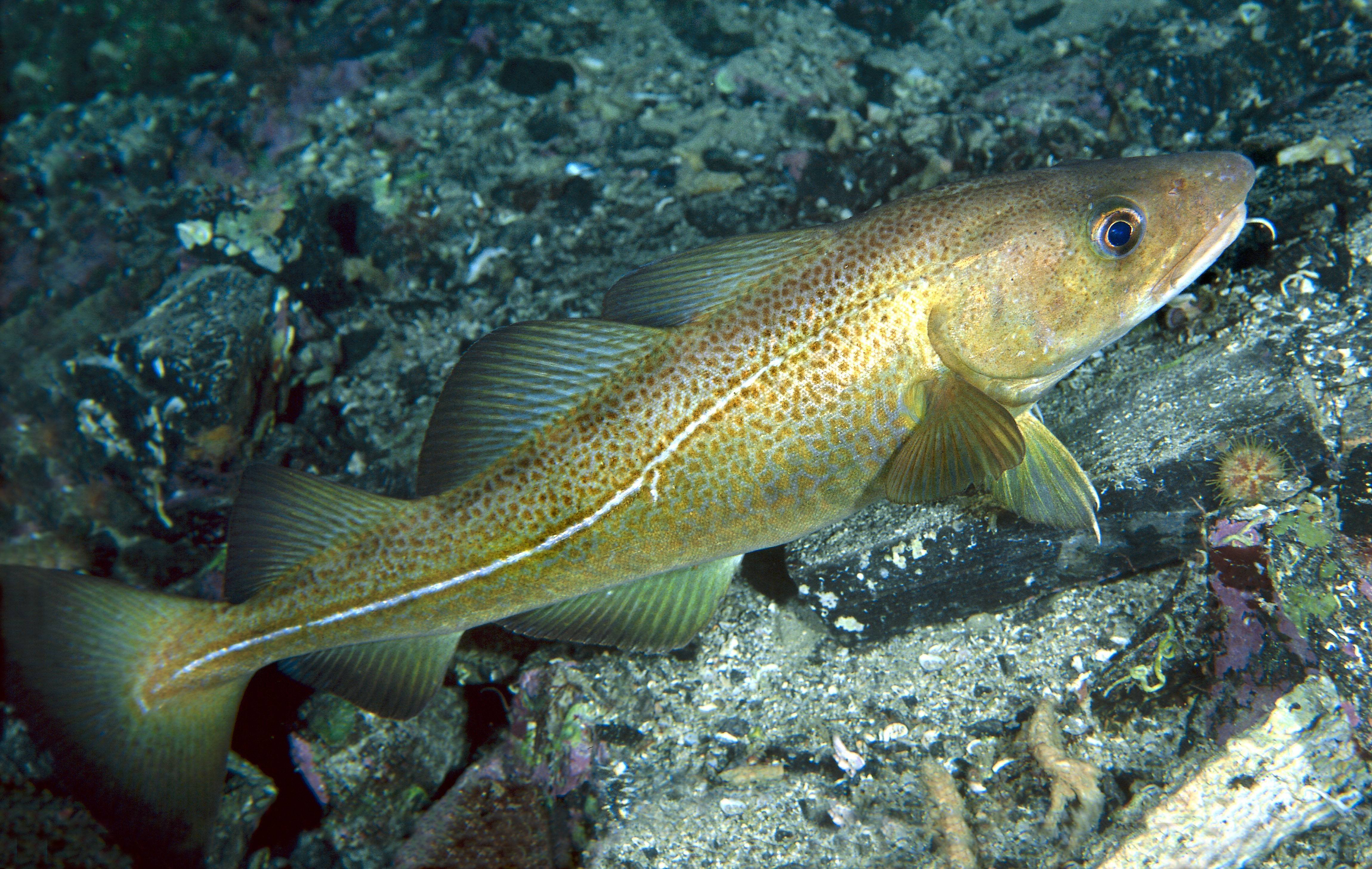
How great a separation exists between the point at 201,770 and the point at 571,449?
184 centimetres

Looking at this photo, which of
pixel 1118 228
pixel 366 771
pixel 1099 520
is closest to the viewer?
pixel 1118 228

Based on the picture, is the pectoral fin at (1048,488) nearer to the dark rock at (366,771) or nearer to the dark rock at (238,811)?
the dark rock at (366,771)

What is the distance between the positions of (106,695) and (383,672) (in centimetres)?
94

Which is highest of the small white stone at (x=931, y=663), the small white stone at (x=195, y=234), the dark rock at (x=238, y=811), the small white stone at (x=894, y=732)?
the small white stone at (x=195, y=234)

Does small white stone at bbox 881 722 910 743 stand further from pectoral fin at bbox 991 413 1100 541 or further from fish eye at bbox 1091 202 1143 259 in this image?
fish eye at bbox 1091 202 1143 259

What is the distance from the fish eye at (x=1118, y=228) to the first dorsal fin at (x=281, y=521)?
8.43 feet

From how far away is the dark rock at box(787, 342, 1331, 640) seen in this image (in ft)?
7.89

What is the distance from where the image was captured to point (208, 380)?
391cm

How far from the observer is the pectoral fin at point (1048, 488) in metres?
2.38

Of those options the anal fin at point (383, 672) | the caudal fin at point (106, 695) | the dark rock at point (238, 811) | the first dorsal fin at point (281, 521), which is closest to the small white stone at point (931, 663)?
the anal fin at point (383, 672)

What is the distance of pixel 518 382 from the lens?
2.29 m

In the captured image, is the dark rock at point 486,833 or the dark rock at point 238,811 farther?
the dark rock at point 238,811

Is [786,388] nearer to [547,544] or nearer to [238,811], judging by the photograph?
[547,544]

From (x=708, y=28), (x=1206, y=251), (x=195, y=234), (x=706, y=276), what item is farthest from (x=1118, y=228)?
(x=195, y=234)
